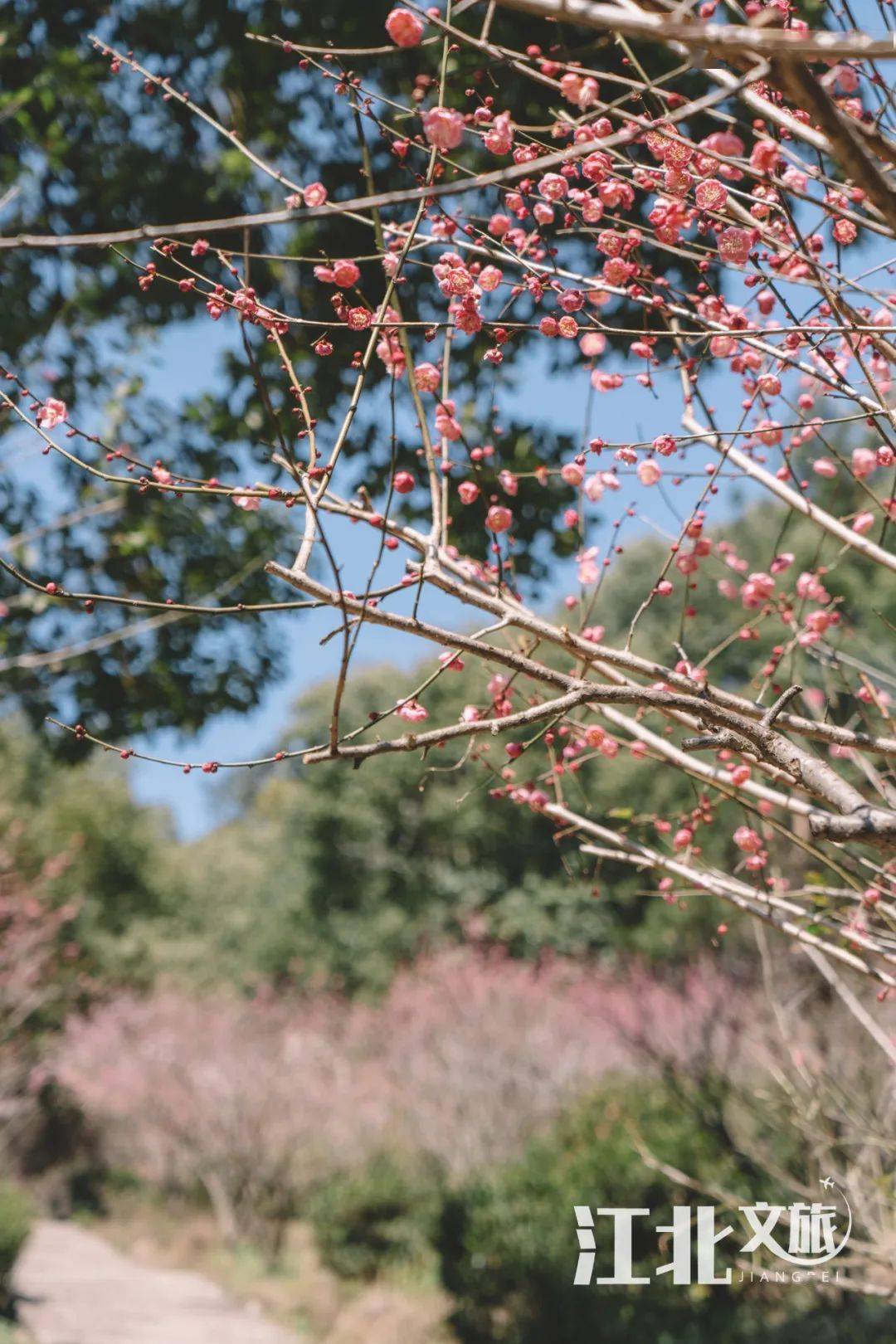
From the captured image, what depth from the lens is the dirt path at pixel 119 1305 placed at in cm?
738

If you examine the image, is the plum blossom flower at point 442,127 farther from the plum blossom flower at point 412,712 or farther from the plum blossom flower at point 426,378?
the plum blossom flower at point 412,712

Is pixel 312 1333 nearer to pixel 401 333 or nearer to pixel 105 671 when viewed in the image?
pixel 105 671

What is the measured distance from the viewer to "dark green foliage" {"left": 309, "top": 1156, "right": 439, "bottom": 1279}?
8.11 metres

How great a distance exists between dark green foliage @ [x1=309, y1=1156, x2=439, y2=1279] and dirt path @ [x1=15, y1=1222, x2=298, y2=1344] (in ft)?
2.47

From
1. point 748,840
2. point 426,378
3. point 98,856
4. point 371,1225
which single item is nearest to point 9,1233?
point 371,1225

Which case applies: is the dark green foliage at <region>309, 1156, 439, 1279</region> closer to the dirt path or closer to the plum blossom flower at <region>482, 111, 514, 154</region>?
the dirt path

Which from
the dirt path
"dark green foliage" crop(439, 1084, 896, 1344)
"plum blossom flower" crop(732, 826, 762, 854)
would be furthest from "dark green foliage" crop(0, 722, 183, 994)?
"plum blossom flower" crop(732, 826, 762, 854)

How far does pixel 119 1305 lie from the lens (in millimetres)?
8203

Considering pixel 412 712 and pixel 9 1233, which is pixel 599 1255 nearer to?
pixel 9 1233

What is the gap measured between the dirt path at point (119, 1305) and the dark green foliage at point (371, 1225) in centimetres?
75

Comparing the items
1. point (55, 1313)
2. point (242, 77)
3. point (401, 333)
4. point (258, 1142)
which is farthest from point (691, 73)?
point (258, 1142)

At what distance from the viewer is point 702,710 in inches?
51.2

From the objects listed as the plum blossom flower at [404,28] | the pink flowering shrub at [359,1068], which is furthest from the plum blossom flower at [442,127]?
the pink flowering shrub at [359,1068]

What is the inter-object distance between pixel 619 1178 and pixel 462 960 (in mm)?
5603
